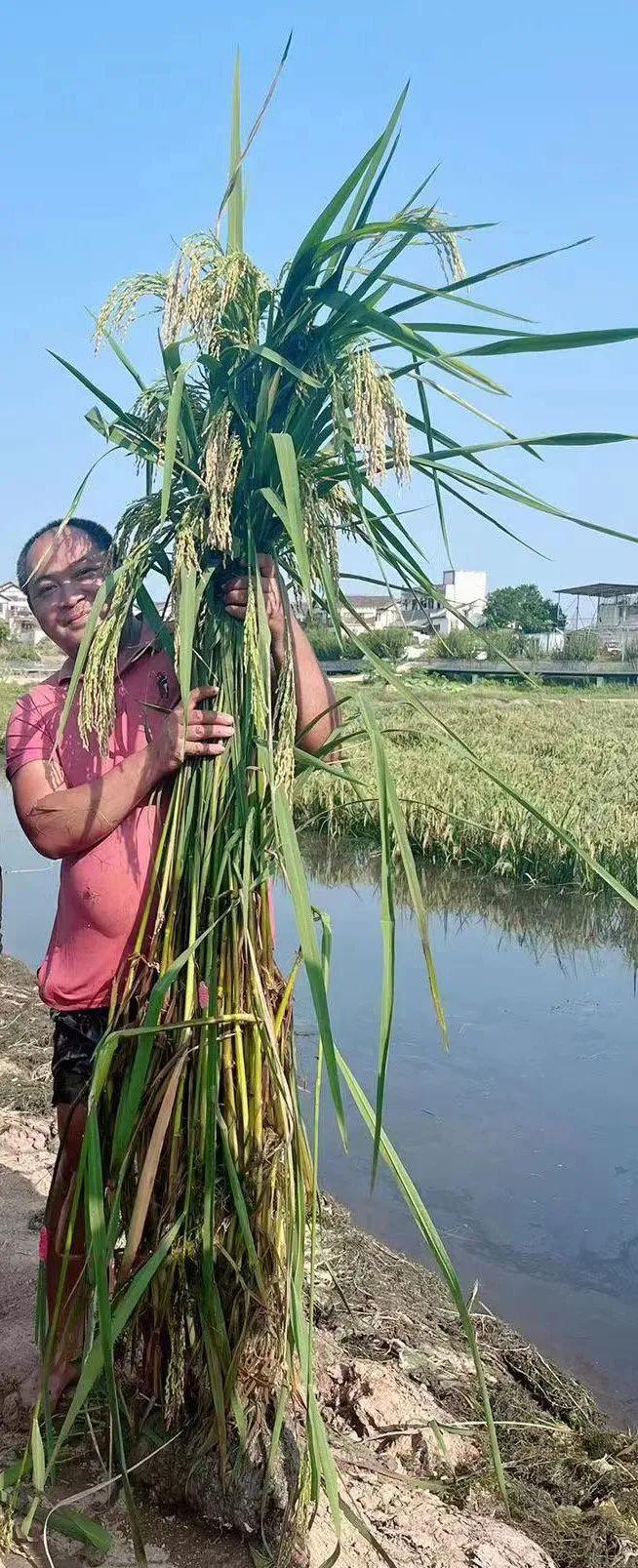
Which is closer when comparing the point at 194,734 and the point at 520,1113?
the point at 194,734

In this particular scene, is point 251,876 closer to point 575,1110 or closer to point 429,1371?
point 429,1371

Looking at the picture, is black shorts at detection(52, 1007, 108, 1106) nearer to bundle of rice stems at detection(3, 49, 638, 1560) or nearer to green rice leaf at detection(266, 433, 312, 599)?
bundle of rice stems at detection(3, 49, 638, 1560)

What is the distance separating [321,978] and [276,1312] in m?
0.69

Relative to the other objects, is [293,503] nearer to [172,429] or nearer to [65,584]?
[172,429]

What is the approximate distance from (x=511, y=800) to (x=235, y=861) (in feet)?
28.5

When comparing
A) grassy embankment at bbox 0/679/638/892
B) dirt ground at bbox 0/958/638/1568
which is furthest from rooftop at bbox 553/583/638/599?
dirt ground at bbox 0/958/638/1568

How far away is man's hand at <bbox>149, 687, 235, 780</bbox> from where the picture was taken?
192 centimetres

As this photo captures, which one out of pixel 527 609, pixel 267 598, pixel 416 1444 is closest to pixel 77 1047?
pixel 267 598

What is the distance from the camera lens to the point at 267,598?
194 cm

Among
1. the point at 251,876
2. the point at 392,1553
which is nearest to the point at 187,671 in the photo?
the point at 251,876

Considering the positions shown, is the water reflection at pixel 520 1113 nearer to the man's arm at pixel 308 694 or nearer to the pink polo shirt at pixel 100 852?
the pink polo shirt at pixel 100 852

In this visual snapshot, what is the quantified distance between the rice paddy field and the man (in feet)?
10.6

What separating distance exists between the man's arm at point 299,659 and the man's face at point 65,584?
14.3 inches

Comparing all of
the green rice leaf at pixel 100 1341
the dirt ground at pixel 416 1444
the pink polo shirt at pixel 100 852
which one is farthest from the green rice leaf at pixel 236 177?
the dirt ground at pixel 416 1444
